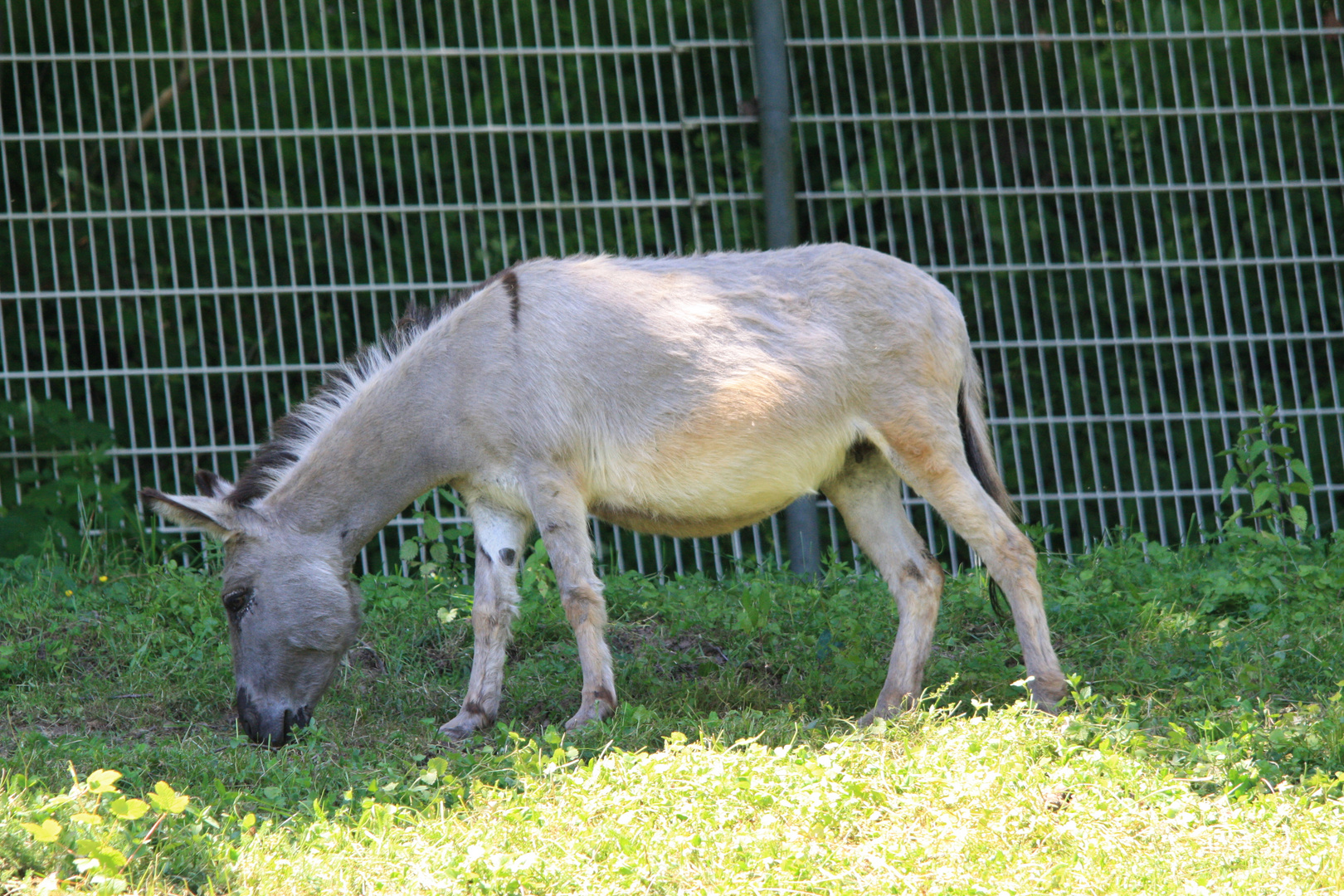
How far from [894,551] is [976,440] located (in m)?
0.53

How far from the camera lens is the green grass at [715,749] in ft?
9.57

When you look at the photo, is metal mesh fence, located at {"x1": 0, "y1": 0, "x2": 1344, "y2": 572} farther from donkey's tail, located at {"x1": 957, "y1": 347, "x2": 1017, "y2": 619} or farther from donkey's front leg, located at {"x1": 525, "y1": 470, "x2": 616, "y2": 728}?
donkey's front leg, located at {"x1": 525, "y1": 470, "x2": 616, "y2": 728}

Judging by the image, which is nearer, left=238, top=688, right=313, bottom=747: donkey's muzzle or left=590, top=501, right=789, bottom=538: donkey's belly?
left=238, top=688, right=313, bottom=747: donkey's muzzle

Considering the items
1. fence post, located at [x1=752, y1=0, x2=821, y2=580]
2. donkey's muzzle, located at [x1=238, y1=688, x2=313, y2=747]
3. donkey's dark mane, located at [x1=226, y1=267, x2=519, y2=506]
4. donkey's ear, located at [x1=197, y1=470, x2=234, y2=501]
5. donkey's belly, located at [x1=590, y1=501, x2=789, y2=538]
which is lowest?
donkey's muzzle, located at [x1=238, y1=688, x2=313, y2=747]

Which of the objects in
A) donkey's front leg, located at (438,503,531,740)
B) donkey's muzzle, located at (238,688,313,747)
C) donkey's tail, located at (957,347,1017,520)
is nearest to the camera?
donkey's muzzle, located at (238,688,313,747)

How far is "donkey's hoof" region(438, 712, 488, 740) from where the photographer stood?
434cm

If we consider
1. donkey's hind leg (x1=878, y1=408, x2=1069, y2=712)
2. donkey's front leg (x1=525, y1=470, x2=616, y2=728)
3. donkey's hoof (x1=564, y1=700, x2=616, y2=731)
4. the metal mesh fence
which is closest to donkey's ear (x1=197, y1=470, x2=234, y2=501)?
donkey's front leg (x1=525, y1=470, x2=616, y2=728)

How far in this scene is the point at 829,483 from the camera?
4.95 m

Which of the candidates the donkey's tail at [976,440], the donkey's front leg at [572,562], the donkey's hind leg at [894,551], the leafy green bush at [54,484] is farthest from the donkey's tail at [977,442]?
the leafy green bush at [54,484]

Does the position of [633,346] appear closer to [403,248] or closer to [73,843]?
[73,843]

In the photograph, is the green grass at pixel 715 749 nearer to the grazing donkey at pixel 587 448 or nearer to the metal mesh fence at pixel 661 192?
the grazing donkey at pixel 587 448

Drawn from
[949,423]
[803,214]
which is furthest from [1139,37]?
[949,423]

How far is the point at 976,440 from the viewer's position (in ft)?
16.1

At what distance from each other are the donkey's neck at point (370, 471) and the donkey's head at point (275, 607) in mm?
67
